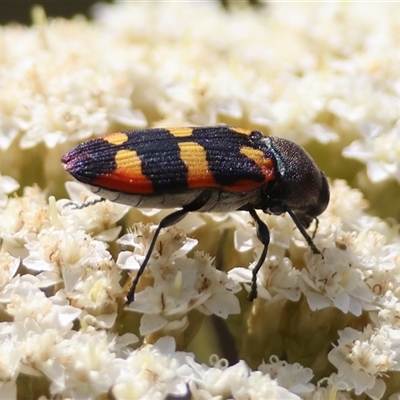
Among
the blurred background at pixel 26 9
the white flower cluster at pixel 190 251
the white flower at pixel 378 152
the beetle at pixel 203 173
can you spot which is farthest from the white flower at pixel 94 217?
the blurred background at pixel 26 9

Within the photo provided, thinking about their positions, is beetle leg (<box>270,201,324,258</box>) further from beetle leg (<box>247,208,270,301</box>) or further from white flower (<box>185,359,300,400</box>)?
white flower (<box>185,359,300,400</box>)

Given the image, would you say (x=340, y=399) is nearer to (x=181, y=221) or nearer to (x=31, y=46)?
(x=181, y=221)

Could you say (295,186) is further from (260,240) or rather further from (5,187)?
(5,187)

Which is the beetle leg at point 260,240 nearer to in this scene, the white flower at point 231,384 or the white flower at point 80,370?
the white flower at point 231,384

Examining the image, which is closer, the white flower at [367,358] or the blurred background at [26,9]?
the white flower at [367,358]

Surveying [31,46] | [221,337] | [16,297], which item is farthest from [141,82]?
[16,297]

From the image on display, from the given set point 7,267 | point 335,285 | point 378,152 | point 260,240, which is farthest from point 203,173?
point 378,152
